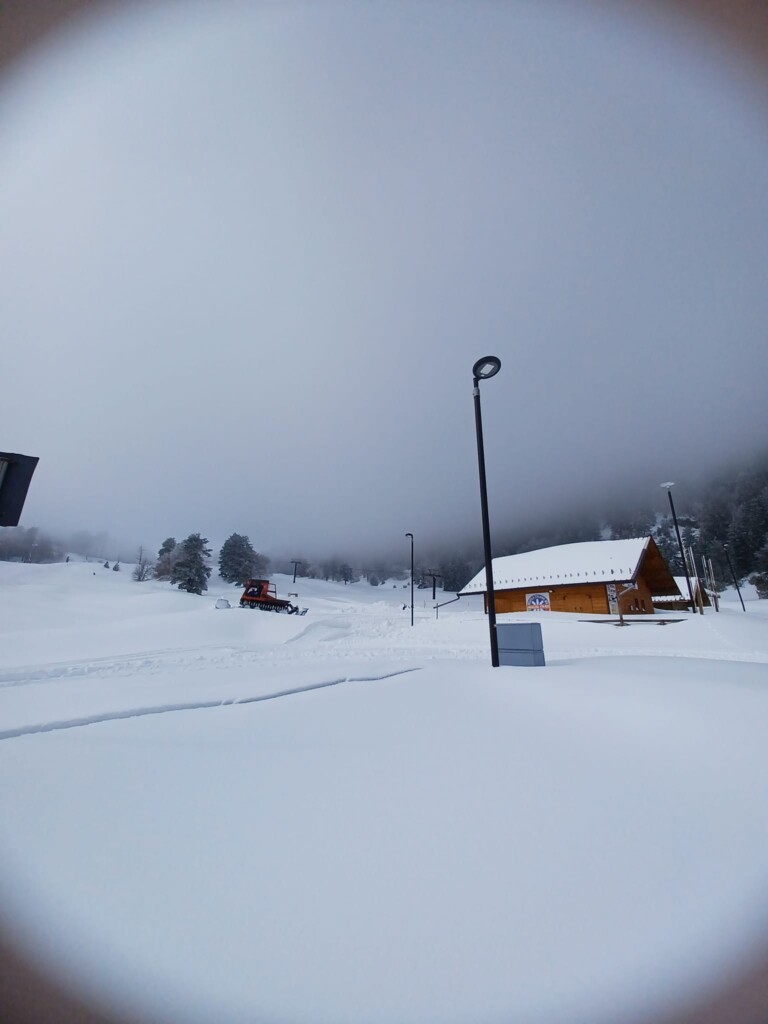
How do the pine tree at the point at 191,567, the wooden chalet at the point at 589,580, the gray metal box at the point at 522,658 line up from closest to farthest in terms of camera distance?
1. the gray metal box at the point at 522,658
2. the wooden chalet at the point at 589,580
3. the pine tree at the point at 191,567

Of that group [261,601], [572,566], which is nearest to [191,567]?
[261,601]

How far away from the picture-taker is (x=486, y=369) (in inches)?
310

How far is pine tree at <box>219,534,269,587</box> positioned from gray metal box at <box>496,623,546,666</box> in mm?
73625

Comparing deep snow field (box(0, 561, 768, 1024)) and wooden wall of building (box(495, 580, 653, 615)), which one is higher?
wooden wall of building (box(495, 580, 653, 615))

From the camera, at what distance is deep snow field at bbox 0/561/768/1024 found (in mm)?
1447

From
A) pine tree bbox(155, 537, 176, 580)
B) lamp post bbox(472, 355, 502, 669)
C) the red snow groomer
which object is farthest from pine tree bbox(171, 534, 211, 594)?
lamp post bbox(472, 355, 502, 669)

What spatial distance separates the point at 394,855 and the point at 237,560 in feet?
262

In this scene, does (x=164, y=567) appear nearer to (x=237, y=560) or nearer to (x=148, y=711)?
(x=237, y=560)

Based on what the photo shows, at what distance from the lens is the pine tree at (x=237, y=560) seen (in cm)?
7606

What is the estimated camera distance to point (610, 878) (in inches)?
72.6

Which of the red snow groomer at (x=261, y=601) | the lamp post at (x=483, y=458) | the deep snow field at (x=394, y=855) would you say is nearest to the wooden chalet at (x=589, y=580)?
the red snow groomer at (x=261, y=601)

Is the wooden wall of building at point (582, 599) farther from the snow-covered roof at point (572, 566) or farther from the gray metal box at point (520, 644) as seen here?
the gray metal box at point (520, 644)

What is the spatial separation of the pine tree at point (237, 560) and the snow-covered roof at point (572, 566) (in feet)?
174

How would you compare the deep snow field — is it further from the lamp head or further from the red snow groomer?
the red snow groomer
